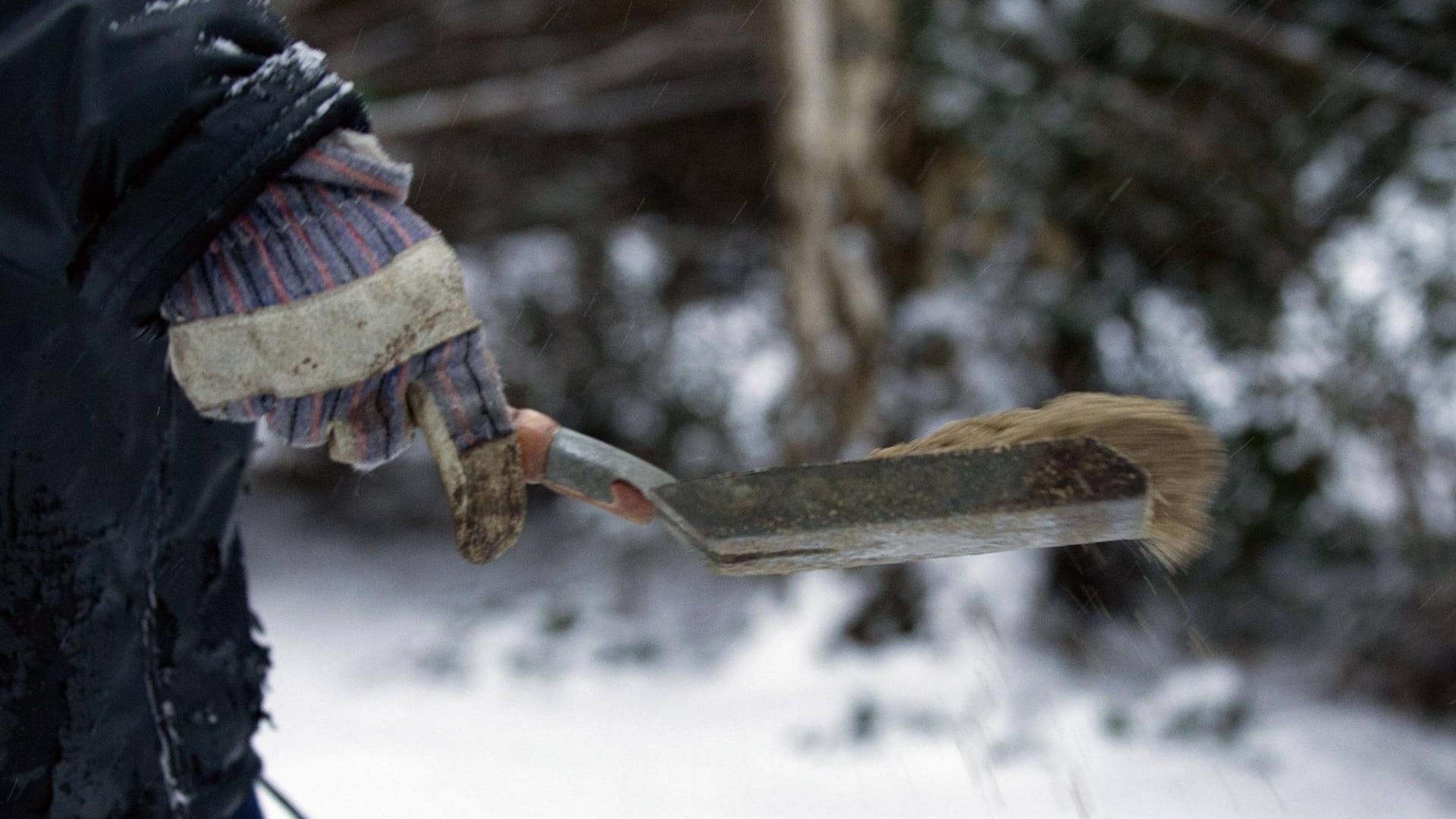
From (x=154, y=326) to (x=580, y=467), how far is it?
0.46m

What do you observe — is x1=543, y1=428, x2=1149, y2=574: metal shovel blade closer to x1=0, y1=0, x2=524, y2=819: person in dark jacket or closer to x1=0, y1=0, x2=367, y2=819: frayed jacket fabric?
x1=0, y1=0, x2=524, y2=819: person in dark jacket

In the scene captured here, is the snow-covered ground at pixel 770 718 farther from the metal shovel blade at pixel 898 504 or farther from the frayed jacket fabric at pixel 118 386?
the metal shovel blade at pixel 898 504

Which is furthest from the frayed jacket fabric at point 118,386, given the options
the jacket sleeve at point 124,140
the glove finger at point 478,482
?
the glove finger at point 478,482

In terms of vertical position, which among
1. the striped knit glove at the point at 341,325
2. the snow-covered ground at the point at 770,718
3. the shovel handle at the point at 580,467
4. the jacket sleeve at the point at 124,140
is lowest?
the snow-covered ground at the point at 770,718

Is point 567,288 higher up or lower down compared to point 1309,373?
lower down

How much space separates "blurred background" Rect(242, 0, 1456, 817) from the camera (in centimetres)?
313

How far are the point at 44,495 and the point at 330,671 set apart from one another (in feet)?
10.7

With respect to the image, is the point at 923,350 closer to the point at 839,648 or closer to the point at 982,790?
the point at 839,648

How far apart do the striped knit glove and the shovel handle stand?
0.08 metres

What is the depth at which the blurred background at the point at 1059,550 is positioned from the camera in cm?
313

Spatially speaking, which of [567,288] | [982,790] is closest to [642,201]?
[567,288]

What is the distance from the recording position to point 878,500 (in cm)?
121

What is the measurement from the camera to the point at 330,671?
13.9ft

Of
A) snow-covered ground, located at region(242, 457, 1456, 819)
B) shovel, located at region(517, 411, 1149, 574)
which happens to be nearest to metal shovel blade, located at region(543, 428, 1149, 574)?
shovel, located at region(517, 411, 1149, 574)
